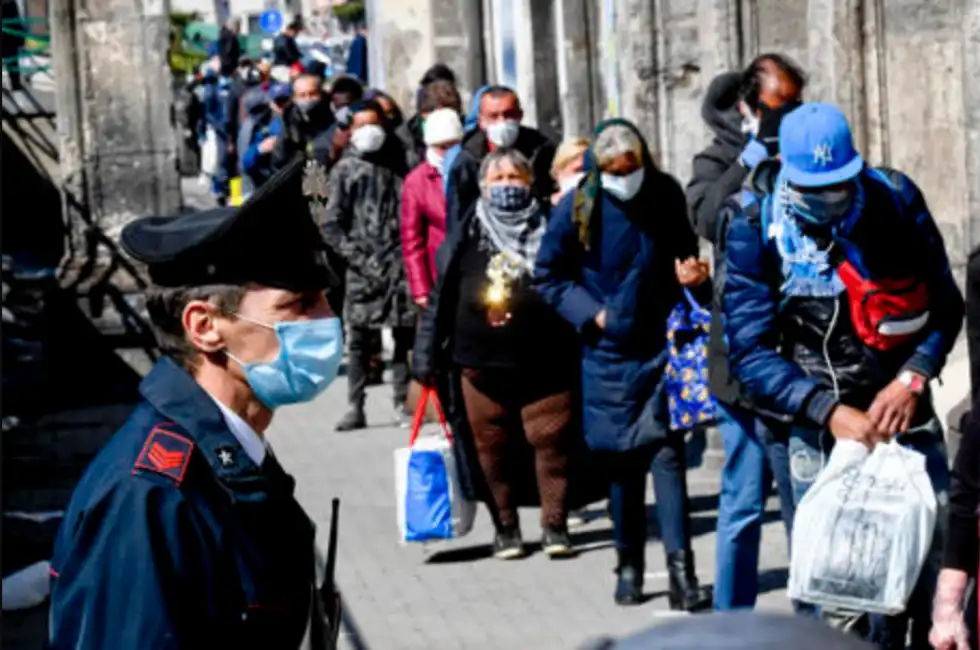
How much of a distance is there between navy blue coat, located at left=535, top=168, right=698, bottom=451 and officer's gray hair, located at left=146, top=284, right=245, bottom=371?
4.95 m

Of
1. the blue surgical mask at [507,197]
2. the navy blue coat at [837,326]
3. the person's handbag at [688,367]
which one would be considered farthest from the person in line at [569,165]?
the navy blue coat at [837,326]

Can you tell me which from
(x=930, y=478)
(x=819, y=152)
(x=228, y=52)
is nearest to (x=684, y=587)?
(x=930, y=478)

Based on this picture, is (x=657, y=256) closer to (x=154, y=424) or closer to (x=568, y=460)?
(x=568, y=460)

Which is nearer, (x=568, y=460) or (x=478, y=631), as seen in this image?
(x=478, y=631)

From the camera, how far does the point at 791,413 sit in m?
6.91

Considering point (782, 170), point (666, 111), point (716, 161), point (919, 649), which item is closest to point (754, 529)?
point (919, 649)

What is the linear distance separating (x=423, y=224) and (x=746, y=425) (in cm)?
456

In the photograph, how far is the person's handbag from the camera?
918cm

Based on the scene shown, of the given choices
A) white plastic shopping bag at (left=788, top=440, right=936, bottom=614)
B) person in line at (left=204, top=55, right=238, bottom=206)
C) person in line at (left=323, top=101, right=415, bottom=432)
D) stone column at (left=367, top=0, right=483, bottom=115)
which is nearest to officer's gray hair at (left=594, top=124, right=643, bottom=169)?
white plastic shopping bag at (left=788, top=440, right=936, bottom=614)

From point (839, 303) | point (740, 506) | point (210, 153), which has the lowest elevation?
point (210, 153)

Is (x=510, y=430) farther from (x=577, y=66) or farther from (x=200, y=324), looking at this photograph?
(x=577, y=66)

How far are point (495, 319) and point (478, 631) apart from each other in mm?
1559

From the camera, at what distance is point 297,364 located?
168 inches

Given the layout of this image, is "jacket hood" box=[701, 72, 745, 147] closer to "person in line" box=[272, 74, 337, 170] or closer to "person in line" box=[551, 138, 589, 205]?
"person in line" box=[551, 138, 589, 205]
